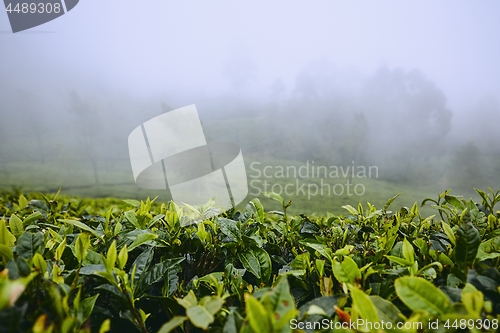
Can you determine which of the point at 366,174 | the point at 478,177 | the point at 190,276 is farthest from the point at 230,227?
the point at 478,177

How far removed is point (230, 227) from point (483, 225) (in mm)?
895

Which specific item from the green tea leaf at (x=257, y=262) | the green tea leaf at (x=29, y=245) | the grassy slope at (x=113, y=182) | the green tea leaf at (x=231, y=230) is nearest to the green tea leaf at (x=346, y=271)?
the green tea leaf at (x=257, y=262)

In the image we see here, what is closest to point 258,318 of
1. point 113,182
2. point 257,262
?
point 257,262

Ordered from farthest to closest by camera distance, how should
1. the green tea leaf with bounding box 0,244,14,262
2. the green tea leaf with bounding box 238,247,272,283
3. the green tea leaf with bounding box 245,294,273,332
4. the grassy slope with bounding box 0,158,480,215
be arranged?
the grassy slope with bounding box 0,158,480,215, the green tea leaf with bounding box 238,247,272,283, the green tea leaf with bounding box 0,244,14,262, the green tea leaf with bounding box 245,294,273,332

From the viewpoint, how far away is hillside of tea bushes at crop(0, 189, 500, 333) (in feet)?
1.46

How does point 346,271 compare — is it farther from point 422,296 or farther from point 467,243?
point 467,243

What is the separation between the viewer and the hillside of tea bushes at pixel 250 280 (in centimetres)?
44

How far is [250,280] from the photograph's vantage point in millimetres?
887

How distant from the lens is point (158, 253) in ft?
2.98

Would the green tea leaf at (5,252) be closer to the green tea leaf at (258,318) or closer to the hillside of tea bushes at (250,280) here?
the hillside of tea bushes at (250,280)

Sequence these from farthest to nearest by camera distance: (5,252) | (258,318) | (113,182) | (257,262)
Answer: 1. (113,182)
2. (257,262)
3. (5,252)
4. (258,318)

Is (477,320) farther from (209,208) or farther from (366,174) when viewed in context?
(366,174)

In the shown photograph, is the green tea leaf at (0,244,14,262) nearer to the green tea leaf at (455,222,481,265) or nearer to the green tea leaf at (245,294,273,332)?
the green tea leaf at (245,294,273,332)

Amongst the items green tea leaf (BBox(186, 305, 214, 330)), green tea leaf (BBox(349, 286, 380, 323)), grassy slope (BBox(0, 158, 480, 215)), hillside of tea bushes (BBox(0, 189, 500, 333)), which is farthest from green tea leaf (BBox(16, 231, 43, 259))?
grassy slope (BBox(0, 158, 480, 215))
